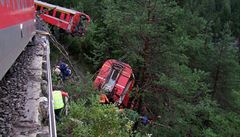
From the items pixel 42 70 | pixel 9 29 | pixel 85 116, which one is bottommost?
pixel 85 116

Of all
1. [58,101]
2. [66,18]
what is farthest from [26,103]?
[66,18]

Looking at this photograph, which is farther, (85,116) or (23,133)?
(85,116)

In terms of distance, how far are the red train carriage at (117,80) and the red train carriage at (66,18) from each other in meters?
4.04

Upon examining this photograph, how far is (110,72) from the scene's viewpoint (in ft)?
66.6

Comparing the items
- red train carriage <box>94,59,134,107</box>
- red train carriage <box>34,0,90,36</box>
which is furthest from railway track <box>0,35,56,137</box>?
red train carriage <box>34,0,90,36</box>

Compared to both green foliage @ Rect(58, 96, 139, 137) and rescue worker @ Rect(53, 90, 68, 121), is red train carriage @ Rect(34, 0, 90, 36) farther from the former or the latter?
green foliage @ Rect(58, 96, 139, 137)

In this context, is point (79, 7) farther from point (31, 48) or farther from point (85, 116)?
point (85, 116)

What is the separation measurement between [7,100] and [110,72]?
42.5 feet

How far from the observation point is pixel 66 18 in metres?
23.3

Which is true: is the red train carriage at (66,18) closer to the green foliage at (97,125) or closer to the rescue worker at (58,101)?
the rescue worker at (58,101)

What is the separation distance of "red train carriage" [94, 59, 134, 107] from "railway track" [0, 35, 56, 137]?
8.89 meters

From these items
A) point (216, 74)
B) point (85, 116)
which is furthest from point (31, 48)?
point (216, 74)

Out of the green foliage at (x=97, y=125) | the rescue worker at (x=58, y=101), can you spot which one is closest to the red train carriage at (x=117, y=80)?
the rescue worker at (x=58, y=101)

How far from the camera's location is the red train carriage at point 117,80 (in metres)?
19.4
